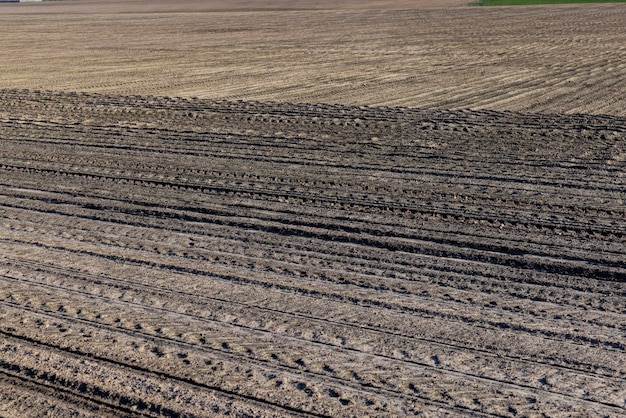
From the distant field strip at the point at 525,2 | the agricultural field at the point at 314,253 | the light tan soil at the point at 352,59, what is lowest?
the distant field strip at the point at 525,2

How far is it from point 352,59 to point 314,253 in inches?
608

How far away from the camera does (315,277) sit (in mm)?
5863

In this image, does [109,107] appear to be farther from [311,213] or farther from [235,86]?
[311,213]

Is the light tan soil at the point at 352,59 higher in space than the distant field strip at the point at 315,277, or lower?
lower

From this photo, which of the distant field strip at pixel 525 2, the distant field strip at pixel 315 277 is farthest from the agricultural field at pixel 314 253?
the distant field strip at pixel 525 2

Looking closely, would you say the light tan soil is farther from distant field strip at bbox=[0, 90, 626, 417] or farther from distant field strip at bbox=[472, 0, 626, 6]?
distant field strip at bbox=[472, 0, 626, 6]

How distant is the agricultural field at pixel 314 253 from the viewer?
174 inches

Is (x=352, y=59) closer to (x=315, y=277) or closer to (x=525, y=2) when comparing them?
(x=315, y=277)

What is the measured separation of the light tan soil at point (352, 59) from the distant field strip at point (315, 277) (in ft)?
14.6

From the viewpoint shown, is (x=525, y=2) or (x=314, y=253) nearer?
(x=314, y=253)

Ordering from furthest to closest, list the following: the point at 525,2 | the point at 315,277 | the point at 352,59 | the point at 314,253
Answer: the point at 525,2, the point at 352,59, the point at 314,253, the point at 315,277

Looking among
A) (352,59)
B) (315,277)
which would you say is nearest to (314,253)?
(315,277)

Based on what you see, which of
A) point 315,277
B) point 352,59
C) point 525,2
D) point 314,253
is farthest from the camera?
point 525,2

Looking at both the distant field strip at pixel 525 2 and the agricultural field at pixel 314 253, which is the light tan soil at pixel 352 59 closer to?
the agricultural field at pixel 314 253
